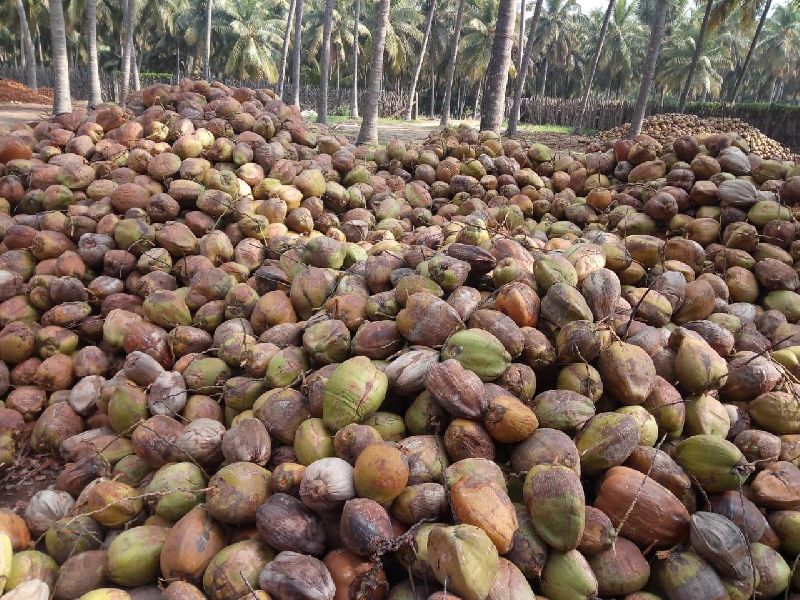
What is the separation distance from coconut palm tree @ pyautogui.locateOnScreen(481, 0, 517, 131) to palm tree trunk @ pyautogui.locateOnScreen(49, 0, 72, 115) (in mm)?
8078

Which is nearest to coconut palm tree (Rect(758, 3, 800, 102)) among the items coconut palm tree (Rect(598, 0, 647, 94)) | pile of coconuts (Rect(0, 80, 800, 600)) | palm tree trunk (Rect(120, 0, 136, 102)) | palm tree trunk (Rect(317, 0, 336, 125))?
coconut palm tree (Rect(598, 0, 647, 94))

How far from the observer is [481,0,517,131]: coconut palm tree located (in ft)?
27.7

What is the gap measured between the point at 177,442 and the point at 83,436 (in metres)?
0.89

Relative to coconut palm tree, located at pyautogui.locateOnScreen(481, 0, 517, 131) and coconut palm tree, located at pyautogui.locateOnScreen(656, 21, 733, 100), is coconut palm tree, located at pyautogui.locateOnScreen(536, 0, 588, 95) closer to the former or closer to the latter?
coconut palm tree, located at pyautogui.locateOnScreen(656, 21, 733, 100)

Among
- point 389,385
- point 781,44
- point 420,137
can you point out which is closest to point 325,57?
point 420,137

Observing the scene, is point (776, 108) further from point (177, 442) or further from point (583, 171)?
point (177, 442)

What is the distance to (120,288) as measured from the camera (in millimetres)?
3939

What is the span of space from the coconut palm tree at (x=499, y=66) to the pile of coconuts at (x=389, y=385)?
4141mm

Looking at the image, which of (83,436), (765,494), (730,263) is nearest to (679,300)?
(730,263)

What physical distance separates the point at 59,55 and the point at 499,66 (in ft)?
27.7

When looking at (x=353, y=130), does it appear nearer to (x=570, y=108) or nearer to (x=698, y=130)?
(x=698, y=130)

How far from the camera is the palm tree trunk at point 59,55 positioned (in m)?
10.5

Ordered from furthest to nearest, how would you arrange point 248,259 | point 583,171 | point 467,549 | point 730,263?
point 583,171, point 248,259, point 730,263, point 467,549

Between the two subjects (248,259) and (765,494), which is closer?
(765,494)
